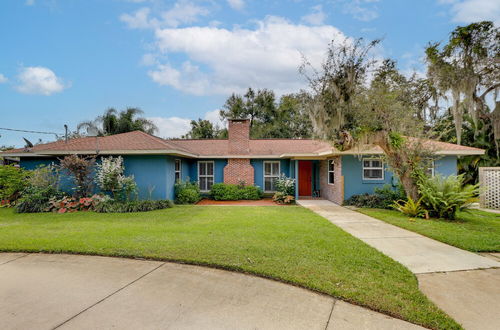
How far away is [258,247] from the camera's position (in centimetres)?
527

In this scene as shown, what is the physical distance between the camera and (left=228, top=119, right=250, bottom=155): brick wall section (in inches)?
607

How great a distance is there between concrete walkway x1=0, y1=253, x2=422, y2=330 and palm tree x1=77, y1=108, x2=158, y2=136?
1739 cm

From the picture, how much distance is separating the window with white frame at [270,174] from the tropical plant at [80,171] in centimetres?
908

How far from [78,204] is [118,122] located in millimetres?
11044

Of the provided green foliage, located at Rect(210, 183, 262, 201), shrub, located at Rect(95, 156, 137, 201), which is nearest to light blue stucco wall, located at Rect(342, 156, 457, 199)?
green foliage, located at Rect(210, 183, 262, 201)

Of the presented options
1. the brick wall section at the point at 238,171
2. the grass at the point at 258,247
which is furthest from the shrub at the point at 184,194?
the grass at the point at 258,247

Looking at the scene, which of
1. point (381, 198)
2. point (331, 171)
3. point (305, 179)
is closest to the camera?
point (381, 198)

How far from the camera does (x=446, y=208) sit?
8.30m

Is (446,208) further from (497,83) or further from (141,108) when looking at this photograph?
(141,108)

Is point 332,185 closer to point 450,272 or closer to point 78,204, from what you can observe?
point 450,272

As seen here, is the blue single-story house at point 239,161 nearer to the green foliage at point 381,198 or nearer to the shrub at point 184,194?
the shrub at point 184,194

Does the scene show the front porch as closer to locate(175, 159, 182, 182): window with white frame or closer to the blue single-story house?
the blue single-story house

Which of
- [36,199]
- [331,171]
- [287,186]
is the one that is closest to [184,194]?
[287,186]

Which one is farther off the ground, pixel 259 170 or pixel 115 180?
pixel 259 170
